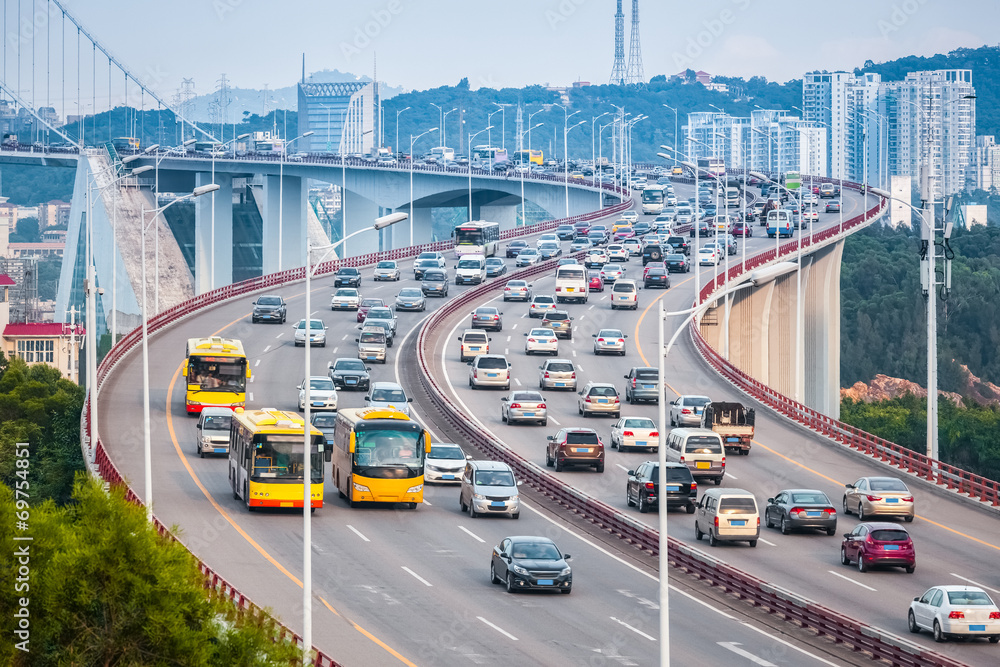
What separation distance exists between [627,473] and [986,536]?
39.3 ft

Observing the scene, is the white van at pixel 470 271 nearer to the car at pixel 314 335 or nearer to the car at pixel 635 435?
the car at pixel 314 335

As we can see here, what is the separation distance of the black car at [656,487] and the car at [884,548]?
7034 millimetres

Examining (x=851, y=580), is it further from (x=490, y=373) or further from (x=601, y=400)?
(x=490, y=373)

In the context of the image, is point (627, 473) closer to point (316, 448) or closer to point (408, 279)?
point (316, 448)

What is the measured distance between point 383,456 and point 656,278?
185 feet

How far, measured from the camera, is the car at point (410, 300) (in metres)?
89.7

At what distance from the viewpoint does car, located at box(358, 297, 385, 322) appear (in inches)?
3351

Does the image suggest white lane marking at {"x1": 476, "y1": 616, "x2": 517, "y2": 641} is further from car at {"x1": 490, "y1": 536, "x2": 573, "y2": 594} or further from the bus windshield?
the bus windshield

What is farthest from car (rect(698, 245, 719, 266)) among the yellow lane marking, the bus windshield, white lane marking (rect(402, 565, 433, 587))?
white lane marking (rect(402, 565, 433, 587))

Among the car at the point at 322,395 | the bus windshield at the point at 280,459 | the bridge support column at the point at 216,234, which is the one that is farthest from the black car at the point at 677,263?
the bridge support column at the point at 216,234

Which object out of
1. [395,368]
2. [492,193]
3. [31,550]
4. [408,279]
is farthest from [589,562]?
[492,193]

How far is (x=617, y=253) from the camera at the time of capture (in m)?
112

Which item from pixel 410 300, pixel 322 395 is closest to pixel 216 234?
pixel 410 300

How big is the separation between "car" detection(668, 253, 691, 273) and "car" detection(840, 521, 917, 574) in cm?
6599
